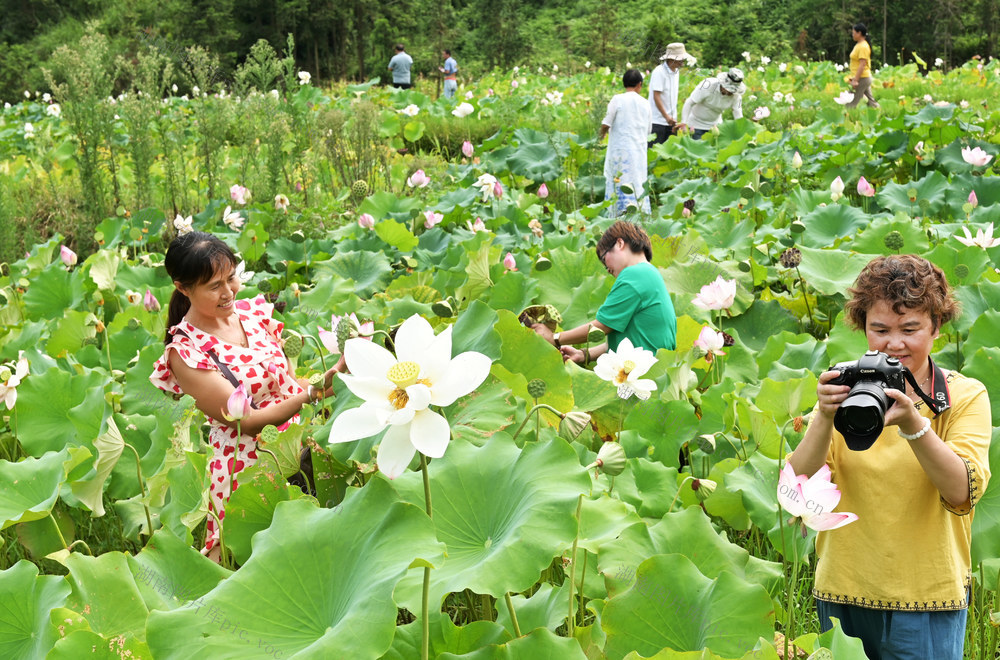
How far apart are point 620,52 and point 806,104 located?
36.9 feet

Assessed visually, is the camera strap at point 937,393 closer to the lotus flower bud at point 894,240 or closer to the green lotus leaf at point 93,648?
the green lotus leaf at point 93,648

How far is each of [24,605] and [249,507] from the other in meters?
0.48

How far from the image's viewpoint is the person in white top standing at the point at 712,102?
672cm

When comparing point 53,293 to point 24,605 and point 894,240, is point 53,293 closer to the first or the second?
point 24,605

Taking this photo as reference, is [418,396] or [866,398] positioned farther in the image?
[866,398]

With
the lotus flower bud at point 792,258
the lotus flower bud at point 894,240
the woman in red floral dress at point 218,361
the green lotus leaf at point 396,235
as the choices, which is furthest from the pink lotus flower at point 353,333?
the green lotus leaf at point 396,235

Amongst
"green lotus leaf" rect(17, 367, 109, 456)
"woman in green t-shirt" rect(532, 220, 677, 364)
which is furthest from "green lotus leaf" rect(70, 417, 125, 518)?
"woman in green t-shirt" rect(532, 220, 677, 364)

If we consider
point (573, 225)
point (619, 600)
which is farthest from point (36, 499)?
point (573, 225)

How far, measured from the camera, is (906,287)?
1418 millimetres

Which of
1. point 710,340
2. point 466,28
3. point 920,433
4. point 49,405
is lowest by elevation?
point 466,28

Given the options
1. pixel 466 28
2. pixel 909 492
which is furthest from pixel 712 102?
pixel 466 28

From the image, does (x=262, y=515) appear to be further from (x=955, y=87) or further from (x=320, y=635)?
(x=955, y=87)

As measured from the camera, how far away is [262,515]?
185cm

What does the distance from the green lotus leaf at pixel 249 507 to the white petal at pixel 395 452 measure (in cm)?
77
